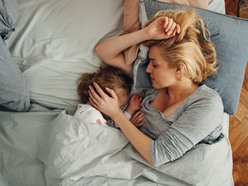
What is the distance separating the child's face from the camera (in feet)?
3.97

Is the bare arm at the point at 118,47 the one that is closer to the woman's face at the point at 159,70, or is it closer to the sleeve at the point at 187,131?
the woman's face at the point at 159,70

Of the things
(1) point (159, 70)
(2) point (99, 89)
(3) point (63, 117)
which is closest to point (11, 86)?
(3) point (63, 117)

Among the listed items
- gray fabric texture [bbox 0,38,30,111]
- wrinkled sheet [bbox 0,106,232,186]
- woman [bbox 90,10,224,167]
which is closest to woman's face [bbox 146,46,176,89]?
woman [bbox 90,10,224,167]

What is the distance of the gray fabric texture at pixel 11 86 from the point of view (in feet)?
3.40

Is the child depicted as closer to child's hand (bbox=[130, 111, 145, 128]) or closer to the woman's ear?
child's hand (bbox=[130, 111, 145, 128])

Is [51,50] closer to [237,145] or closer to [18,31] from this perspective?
[18,31]

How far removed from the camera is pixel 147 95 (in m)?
1.24

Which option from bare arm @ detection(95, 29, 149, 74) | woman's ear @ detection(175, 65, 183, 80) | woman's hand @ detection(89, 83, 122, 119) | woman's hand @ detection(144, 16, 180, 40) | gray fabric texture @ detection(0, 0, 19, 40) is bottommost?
woman's hand @ detection(89, 83, 122, 119)

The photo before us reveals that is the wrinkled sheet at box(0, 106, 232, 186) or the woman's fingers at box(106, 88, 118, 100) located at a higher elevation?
the woman's fingers at box(106, 88, 118, 100)

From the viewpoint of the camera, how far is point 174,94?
115cm

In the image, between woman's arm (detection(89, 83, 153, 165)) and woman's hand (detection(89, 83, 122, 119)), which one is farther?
woman's hand (detection(89, 83, 122, 119))

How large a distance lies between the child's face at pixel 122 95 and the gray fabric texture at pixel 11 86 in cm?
35

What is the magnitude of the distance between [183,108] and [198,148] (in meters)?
0.15

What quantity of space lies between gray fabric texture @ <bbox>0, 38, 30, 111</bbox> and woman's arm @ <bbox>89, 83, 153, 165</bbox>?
254 millimetres
